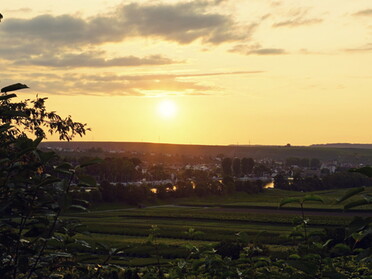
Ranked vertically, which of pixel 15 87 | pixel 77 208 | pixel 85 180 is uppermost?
pixel 15 87

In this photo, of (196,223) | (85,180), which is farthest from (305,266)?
(196,223)

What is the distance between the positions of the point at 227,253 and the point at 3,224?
39.6 m

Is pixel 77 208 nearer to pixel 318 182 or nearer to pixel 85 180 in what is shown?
pixel 85 180

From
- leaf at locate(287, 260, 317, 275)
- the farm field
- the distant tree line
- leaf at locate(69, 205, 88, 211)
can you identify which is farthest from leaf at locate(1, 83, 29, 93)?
the distant tree line

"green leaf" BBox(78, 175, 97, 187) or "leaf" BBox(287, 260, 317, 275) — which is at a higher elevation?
"green leaf" BBox(78, 175, 97, 187)

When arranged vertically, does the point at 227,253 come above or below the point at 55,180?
below

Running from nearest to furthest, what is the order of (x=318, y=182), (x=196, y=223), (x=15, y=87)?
(x=15, y=87) → (x=196, y=223) → (x=318, y=182)

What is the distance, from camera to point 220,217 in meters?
90.1

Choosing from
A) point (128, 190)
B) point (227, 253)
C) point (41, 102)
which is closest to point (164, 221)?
point (128, 190)

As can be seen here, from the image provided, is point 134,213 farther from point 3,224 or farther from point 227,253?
point 3,224

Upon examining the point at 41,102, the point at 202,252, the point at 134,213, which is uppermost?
the point at 41,102

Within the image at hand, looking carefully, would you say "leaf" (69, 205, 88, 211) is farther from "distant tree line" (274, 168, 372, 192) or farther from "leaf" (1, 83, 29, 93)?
"distant tree line" (274, 168, 372, 192)

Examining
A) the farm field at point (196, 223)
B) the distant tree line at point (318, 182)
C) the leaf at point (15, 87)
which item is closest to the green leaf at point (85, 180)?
the leaf at point (15, 87)

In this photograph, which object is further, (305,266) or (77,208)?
(77,208)
